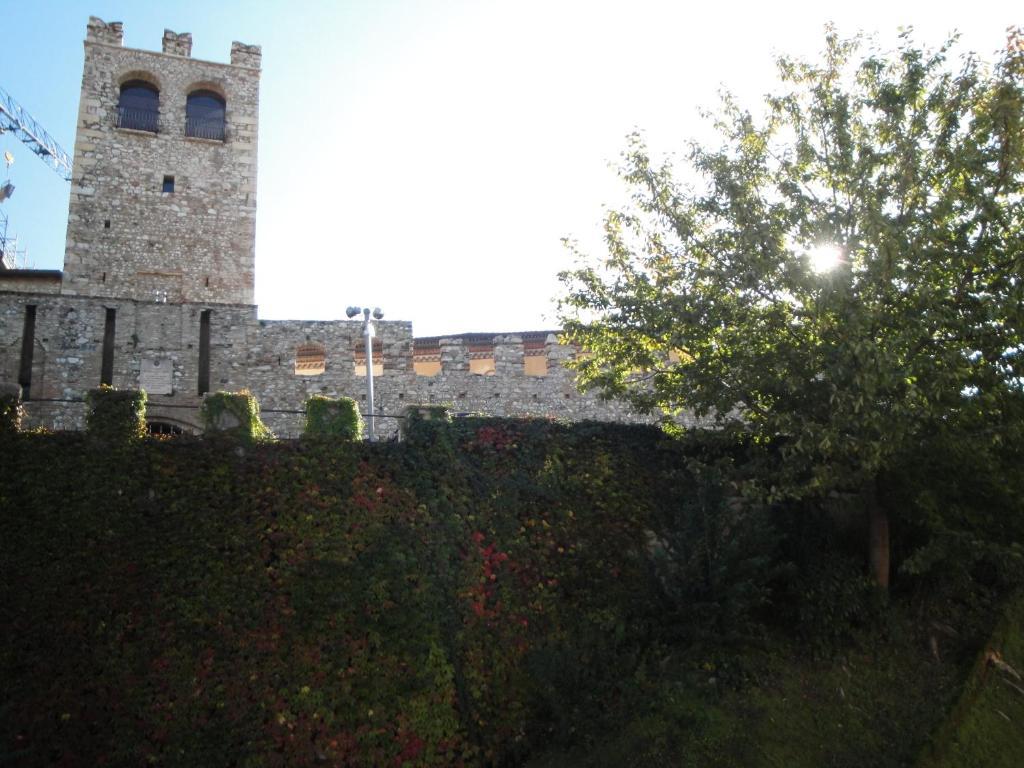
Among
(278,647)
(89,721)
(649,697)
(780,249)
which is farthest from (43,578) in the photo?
(780,249)

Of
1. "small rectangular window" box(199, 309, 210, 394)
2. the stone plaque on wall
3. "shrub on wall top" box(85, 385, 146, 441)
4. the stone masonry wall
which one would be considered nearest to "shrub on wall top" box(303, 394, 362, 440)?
"shrub on wall top" box(85, 385, 146, 441)

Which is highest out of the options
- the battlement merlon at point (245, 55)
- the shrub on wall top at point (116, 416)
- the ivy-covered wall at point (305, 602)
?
the battlement merlon at point (245, 55)

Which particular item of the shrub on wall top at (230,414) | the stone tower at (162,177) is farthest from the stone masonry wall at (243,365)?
the shrub on wall top at (230,414)

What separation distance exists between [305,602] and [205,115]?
18657mm

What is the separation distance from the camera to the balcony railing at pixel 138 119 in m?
25.2

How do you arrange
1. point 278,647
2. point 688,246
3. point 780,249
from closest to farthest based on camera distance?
point 278,647
point 780,249
point 688,246

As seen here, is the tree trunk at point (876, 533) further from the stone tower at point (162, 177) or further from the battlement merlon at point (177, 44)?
the battlement merlon at point (177, 44)

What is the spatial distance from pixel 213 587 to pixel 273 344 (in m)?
10.3

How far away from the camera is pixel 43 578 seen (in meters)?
10.7

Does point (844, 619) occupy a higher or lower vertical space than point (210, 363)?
lower

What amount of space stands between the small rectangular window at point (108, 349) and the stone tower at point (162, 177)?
10.3 feet

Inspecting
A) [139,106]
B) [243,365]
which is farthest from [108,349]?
[139,106]

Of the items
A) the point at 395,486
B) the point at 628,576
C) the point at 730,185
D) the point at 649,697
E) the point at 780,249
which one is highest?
the point at 730,185

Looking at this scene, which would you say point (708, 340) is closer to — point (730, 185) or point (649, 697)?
point (730, 185)
